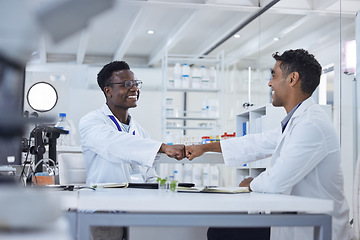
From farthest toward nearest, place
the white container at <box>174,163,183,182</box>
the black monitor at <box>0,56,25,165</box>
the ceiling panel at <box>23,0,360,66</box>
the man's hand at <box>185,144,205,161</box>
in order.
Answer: the white container at <box>174,163,183,182</box>, the ceiling panel at <box>23,0,360,66</box>, the man's hand at <box>185,144,205,161</box>, the black monitor at <box>0,56,25,165</box>

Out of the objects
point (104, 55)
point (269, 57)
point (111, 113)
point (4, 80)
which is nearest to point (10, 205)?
point (4, 80)

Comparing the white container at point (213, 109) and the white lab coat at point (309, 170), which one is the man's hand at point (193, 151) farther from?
the white container at point (213, 109)

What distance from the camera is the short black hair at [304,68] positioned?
2.21m

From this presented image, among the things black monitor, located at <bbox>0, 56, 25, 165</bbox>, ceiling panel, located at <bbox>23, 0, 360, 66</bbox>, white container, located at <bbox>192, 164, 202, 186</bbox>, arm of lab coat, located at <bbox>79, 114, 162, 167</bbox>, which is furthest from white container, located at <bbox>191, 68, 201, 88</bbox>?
black monitor, located at <bbox>0, 56, 25, 165</bbox>

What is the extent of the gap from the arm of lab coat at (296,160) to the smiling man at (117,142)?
0.63 m

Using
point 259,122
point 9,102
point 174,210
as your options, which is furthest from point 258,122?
point 9,102

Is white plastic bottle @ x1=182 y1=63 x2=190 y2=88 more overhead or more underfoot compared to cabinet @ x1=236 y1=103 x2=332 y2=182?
more overhead

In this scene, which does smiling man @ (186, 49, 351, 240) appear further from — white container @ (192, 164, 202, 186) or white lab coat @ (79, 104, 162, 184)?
white container @ (192, 164, 202, 186)

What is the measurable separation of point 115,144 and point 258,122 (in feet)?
6.62

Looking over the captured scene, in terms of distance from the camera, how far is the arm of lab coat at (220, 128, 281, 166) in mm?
2367

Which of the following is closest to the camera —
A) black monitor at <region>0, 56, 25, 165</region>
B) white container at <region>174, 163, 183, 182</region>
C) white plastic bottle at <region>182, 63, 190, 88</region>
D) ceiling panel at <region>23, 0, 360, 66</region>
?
black monitor at <region>0, 56, 25, 165</region>

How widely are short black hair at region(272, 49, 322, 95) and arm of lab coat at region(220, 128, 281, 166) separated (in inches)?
11.1

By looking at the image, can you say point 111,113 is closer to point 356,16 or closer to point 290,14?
point 356,16

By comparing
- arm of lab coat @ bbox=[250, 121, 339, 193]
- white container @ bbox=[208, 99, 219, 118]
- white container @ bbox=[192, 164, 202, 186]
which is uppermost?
white container @ bbox=[208, 99, 219, 118]
